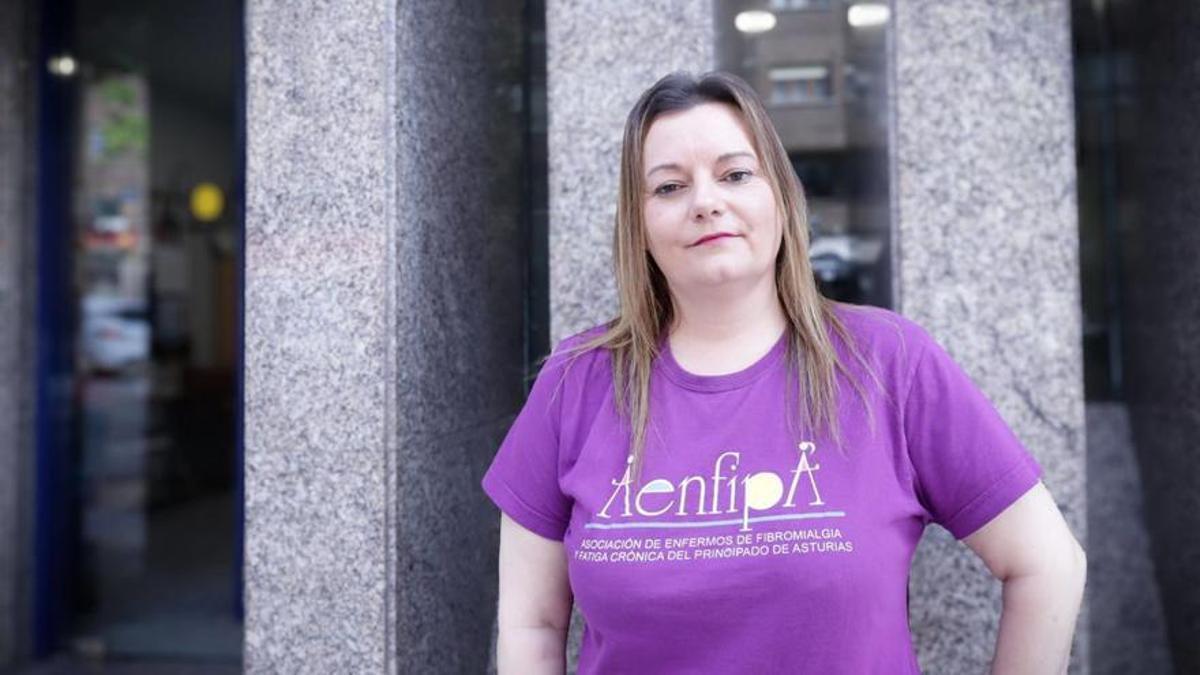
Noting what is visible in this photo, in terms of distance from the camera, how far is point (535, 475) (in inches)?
95.6

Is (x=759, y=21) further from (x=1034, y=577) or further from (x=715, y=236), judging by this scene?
(x=1034, y=577)

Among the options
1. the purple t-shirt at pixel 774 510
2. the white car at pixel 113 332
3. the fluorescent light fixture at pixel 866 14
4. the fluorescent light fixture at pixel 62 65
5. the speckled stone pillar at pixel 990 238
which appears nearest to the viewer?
the purple t-shirt at pixel 774 510

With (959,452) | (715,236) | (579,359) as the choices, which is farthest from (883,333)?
(579,359)

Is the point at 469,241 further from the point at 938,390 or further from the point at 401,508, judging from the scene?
the point at 938,390

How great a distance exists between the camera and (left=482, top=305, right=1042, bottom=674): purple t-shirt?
210 centimetres

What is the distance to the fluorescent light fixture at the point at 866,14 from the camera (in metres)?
4.11

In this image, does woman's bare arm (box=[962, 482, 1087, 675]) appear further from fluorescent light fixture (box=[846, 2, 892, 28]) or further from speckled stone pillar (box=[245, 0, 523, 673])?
fluorescent light fixture (box=[846, 2, 892, 28])

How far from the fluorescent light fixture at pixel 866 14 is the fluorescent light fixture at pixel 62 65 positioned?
4.73 metres

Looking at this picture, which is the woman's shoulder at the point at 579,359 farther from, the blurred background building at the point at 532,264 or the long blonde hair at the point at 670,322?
the blurred background building at the point at 532,264

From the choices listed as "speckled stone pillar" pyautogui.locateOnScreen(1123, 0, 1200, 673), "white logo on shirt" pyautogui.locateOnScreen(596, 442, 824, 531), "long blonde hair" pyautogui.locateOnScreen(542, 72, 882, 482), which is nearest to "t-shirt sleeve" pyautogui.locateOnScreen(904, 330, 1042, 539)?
"long blonde hair" pyautogui.locateOnScreen(542, 72, 882, 482)

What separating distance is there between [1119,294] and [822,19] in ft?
6.71

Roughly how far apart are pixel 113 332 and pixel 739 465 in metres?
5.86

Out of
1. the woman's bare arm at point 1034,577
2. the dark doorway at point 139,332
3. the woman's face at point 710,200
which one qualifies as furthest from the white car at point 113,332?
the woman's bare arm at point 1034,577

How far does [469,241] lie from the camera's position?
3971 mm
